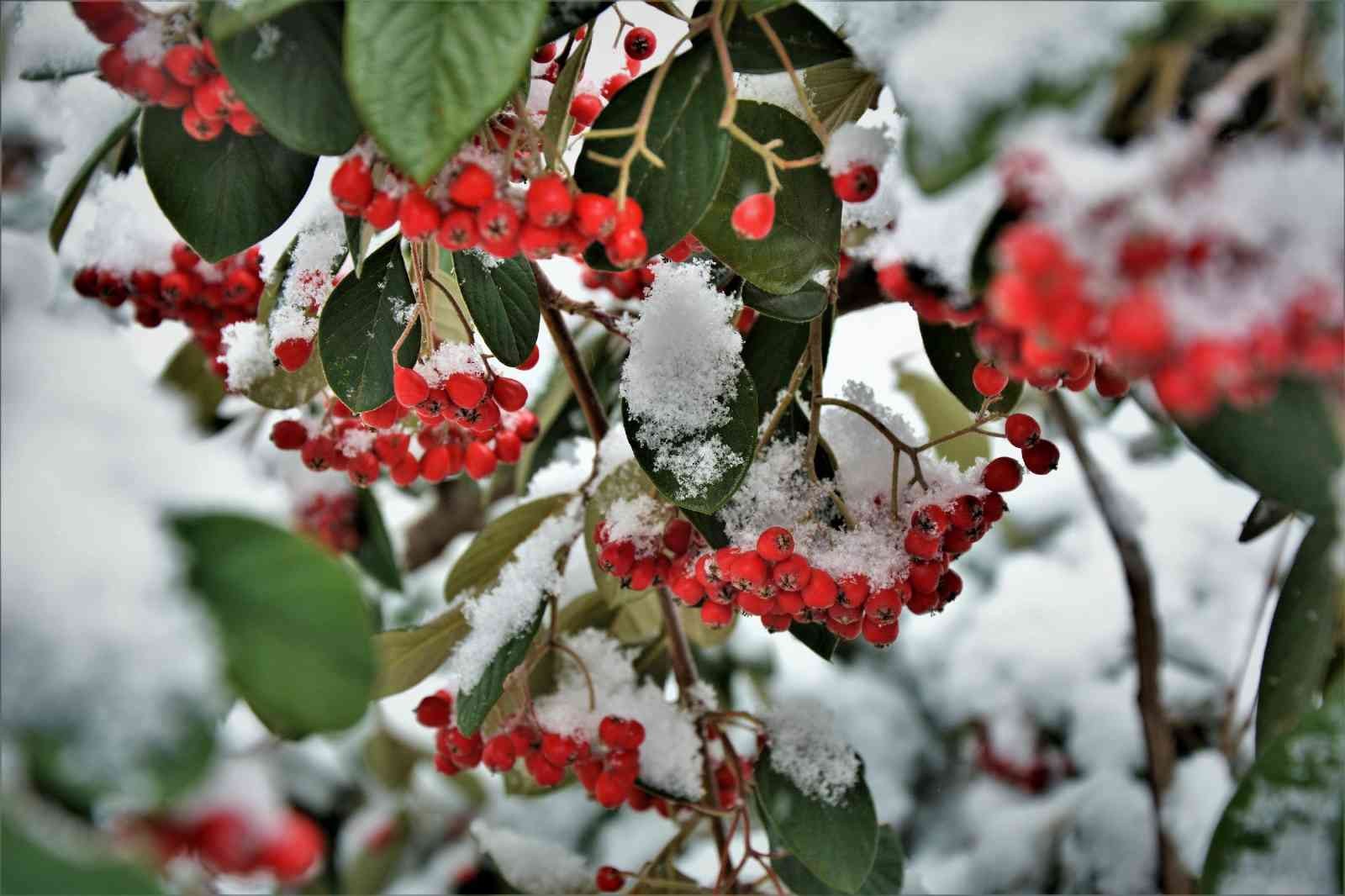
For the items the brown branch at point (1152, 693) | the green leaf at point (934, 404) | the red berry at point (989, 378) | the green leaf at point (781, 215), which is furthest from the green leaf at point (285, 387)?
the brown branch at point (1152, 693)

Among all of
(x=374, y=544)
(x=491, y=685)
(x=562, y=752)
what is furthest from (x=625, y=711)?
(x=374, y=544)

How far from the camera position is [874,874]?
3.52 feet

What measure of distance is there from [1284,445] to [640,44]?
0.54 meters

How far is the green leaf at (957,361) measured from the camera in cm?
79

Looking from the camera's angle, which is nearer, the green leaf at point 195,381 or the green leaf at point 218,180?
the green leaf at point 218,180

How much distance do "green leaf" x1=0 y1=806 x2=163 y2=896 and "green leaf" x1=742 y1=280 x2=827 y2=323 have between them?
1.71ft

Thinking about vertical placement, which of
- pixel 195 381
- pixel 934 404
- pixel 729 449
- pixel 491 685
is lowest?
pixel 491 685

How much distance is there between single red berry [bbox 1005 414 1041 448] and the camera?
78 cm

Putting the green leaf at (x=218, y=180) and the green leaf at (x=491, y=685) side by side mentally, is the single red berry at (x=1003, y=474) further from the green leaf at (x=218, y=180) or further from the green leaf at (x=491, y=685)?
the green leaf at (x=218, y=180)

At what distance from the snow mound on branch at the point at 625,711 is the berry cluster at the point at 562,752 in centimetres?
2

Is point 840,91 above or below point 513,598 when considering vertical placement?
above

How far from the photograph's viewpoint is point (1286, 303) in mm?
367

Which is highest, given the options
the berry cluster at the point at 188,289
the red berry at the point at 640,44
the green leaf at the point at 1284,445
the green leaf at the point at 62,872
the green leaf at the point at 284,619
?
the red berry at the point at 640,44

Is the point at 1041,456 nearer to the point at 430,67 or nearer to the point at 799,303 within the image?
the point at 799,303
